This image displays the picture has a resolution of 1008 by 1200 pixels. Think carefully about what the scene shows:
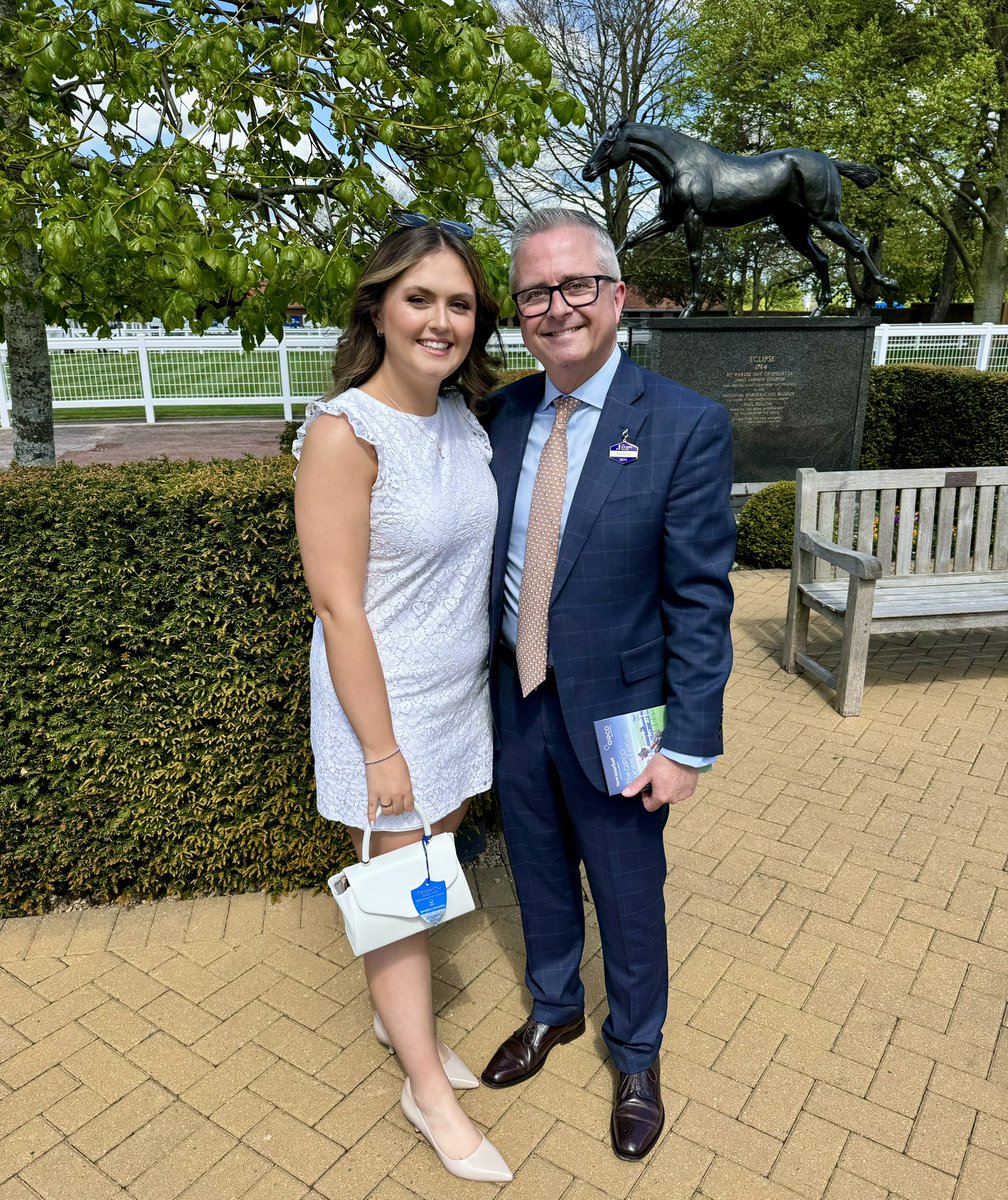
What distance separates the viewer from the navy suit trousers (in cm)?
211

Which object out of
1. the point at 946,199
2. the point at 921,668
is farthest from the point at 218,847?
the point at 946,199

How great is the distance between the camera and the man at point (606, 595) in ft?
6.15

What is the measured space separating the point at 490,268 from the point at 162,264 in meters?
1.16

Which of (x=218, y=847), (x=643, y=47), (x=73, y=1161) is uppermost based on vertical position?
(x=643, y=47)

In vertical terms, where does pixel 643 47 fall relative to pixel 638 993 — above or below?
above

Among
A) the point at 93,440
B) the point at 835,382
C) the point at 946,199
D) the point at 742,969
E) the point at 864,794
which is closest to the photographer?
the point at 742,969

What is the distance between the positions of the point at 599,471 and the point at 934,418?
818 centimetres

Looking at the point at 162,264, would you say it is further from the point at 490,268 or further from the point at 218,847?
the point at 218,847

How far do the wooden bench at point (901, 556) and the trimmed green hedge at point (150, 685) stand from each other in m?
2.91

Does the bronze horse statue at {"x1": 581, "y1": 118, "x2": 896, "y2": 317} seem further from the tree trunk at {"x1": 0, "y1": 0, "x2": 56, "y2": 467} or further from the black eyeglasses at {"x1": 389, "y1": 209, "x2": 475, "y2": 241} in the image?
the black eyeglasses at {"x1": 389, "y1": 209, "x2": 475, "y2": 241}

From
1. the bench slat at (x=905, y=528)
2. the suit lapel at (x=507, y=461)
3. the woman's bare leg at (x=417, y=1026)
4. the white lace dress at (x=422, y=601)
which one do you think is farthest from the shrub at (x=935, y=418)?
the woman's bare leg at (x=417, y=1026)

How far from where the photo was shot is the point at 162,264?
2.82 metres

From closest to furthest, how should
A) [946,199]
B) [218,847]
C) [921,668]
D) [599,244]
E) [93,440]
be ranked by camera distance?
1. [599,244]
2. [218,847]
3. [921,668]
4. [93,440]
5. [946,199]

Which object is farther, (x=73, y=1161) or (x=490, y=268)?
(x=490, y=268)
